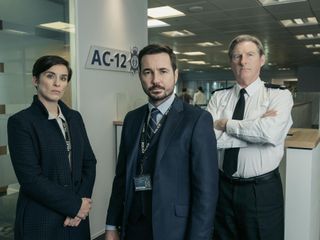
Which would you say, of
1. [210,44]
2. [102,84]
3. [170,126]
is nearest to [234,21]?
[210,44]

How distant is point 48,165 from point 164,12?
4463 millimetres

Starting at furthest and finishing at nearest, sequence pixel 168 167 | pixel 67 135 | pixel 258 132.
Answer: pixel 67 135 < pixel 258 132 < pixel 168 167

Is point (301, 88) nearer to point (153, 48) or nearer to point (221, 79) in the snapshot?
point (221, 79)

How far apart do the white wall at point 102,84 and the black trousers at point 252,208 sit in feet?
6.14

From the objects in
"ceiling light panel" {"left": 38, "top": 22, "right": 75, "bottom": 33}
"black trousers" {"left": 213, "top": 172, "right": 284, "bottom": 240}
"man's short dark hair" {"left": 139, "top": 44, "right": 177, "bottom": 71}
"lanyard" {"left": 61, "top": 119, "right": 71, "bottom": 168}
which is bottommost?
"black trousers" {"left": 213, "top": 172, "right": 284, "bottom": 240}

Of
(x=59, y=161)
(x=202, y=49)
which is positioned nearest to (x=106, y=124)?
(x=59, y=161)

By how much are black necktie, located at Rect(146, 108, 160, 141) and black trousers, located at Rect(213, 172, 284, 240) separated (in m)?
0.55

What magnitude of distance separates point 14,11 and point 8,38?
24 cm

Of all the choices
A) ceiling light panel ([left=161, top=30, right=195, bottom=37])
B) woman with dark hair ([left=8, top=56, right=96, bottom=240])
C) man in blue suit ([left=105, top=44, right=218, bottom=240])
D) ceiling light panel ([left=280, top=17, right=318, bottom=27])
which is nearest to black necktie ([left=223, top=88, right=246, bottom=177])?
man in blue suit ([left=105, top=44, right=218, bottom=240])

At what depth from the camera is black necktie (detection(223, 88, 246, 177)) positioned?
1.63m

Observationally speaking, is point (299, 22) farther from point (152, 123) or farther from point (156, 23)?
→ point (152, 123)

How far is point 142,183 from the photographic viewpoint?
1.27 metres

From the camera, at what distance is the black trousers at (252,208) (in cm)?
157

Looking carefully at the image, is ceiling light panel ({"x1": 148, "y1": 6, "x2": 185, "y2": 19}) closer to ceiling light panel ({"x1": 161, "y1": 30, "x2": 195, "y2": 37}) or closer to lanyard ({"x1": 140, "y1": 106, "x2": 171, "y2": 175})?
ceiling light panel ({"x1": 161, "y1": 30, "x2": 195, "y2": 37})
